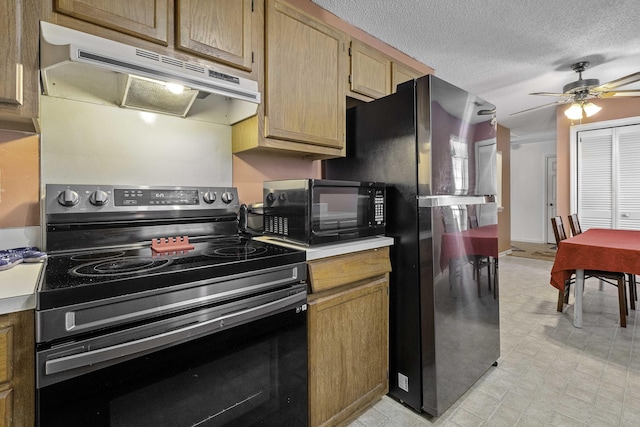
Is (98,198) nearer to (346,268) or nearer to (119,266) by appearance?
(119,266)

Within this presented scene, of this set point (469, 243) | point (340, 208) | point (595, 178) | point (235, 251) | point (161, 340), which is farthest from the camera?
point (595, 178)

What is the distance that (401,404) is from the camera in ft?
5.55

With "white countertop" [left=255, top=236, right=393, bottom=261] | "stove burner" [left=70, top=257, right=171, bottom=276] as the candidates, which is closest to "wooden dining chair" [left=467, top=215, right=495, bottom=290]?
"white countertop" [left=255, top=236, right=393, bottom=261]

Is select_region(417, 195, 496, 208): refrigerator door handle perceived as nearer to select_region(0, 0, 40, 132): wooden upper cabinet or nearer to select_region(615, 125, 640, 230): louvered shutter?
select_region(0, 0, 40, 132): wooden upper cabinet

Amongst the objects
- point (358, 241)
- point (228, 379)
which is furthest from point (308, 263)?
point (228, 379)

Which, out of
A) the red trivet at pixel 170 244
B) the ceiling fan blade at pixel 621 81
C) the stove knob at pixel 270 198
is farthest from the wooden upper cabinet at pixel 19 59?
the ceiling fan blade at pixel 621 81

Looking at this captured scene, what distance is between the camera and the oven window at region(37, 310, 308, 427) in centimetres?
79

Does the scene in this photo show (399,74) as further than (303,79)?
Yes

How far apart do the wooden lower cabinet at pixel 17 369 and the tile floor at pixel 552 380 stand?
4.41 ft

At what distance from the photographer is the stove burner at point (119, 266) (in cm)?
92

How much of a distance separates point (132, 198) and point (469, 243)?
70.7 inches

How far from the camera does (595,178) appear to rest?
14.5 ft

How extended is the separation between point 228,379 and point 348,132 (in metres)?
A: 1.59

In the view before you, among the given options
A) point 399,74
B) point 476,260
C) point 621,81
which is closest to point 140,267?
point 476,260
